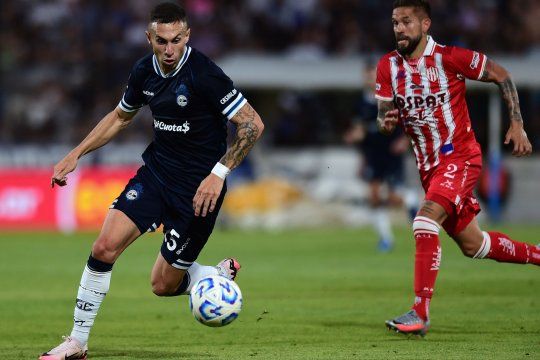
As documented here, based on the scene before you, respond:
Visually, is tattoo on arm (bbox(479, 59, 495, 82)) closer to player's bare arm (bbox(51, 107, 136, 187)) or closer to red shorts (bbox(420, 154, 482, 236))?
red shorts (bbox(420, 154, 482, 236))

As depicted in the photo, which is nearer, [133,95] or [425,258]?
[133,95]

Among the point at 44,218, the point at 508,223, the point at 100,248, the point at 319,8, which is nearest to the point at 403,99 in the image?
the point at 100,248

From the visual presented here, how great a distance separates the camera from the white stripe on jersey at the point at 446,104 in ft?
28.5

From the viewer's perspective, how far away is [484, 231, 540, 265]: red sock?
8906 millimetres

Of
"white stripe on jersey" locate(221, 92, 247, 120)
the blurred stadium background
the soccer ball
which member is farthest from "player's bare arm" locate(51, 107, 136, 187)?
the blurred stadium background

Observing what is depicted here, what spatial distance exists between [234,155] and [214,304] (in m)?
1.04

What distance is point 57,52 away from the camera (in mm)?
28062

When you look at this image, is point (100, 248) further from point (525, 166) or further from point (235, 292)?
point (525, 166)

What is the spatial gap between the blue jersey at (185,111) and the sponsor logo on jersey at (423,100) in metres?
1.65

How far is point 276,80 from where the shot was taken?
26625 millimetres

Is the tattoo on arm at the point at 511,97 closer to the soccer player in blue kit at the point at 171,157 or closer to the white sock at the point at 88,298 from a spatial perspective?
the soccer player in blue kit at the point at 171,157

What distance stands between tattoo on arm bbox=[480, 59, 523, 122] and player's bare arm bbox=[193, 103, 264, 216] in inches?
82.4

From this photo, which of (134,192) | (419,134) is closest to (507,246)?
(419,134)

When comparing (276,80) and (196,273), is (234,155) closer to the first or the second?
(196,273)
